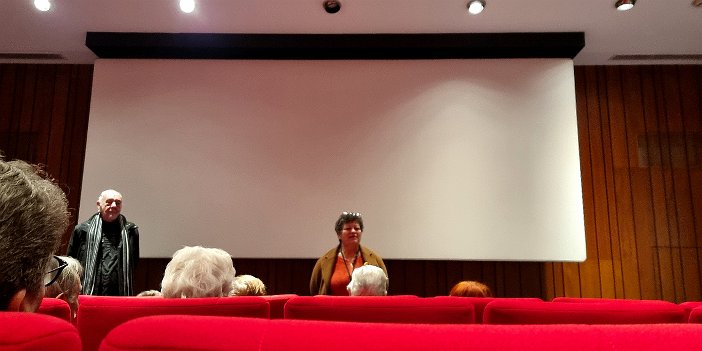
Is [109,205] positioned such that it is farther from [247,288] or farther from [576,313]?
[576,313]

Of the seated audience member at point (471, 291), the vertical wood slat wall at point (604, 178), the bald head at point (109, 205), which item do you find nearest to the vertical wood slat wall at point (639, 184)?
the vertical wood slat wall at point (604, 178)

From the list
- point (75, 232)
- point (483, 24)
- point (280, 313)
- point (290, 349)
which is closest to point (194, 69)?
point (75, 232)

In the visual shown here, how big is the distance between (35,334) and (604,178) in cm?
585

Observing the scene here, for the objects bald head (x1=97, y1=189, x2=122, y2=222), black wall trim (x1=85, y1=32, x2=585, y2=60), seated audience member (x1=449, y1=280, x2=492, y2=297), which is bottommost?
seated audience member (x1=449, y1=280, x2=492, y2=297)

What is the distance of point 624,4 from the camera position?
466cm

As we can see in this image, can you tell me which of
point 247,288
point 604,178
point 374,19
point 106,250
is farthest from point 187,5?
point 604,178

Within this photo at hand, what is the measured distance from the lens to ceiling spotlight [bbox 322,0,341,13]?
478 centimetres

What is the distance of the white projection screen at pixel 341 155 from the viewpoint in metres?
5.09

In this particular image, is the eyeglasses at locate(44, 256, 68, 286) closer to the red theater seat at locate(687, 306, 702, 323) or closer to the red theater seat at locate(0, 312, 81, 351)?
the red theater seat at locate(0, 312, 81, 351)

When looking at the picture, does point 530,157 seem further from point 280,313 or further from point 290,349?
point 290,349

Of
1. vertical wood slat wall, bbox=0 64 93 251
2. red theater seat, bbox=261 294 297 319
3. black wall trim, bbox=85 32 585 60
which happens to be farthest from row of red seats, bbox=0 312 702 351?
vertical wood slat wall, bbox=0 64 93 251

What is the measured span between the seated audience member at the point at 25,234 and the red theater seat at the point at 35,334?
16 centimetres

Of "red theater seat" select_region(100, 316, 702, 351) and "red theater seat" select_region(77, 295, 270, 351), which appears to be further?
"red theater seat" select_region(77, 295, 270, 351)

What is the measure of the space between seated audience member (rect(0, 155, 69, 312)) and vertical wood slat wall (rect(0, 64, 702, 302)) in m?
4.74
